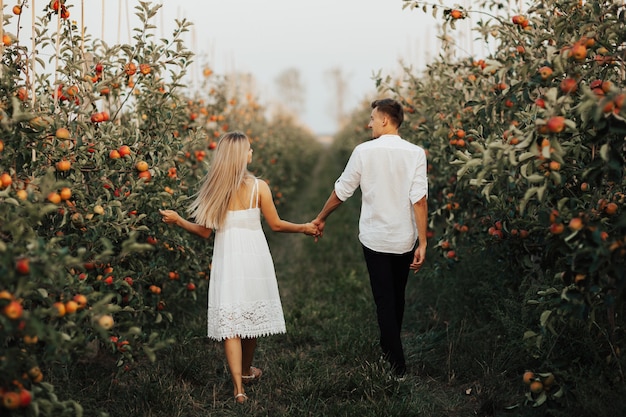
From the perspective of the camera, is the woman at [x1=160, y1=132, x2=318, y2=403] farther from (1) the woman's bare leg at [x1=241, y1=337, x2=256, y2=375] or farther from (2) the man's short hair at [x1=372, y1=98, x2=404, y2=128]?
(2) the man's short hair at [x1=372, y1=98, x2=404, y2=128]

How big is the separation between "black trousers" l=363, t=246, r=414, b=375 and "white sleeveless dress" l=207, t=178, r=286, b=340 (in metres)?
0.58

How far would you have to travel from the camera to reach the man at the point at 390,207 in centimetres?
346

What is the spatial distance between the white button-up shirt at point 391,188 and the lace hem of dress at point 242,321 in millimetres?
693

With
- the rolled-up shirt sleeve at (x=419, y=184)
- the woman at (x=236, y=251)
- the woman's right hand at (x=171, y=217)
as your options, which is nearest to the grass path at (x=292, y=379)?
the woman at (x=236, y=251)

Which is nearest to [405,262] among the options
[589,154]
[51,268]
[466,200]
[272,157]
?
[589,154]

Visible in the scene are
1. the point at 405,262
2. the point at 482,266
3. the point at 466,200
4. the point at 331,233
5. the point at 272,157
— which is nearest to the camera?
the point at 405,262

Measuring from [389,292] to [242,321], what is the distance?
85 centimetres

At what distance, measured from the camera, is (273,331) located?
3383 mm

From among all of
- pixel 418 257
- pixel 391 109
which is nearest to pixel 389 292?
pixel 418 257

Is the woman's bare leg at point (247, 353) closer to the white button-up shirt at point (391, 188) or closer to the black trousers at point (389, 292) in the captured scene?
the black trousers at point (389, 292)

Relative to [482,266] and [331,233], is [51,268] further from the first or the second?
[331,233]

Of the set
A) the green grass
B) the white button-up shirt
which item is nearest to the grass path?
the green grass

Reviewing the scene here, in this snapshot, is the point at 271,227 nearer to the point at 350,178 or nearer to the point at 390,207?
the point at 350,178

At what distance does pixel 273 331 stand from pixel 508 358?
137 centimetres
